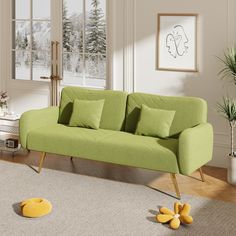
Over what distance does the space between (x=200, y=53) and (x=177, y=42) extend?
30 cm

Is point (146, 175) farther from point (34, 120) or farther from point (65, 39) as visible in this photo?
point (65, 39)

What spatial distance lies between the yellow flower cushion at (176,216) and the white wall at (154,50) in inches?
68.9

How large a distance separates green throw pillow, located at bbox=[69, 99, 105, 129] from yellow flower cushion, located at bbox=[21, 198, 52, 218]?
59.9 inches

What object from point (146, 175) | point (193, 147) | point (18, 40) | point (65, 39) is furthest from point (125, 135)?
point (18, 40)

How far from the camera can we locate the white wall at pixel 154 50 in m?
5.71

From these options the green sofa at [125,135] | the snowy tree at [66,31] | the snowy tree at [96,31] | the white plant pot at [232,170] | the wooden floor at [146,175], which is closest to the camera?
the green sofa at [125,135]

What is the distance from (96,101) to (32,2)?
213 cm

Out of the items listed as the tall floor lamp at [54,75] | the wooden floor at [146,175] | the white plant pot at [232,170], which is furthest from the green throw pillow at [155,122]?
the tall floor lamp at [54,75]

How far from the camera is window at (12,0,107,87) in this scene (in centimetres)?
668

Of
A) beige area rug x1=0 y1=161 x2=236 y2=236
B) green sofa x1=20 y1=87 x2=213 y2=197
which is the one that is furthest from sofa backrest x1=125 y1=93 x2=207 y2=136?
beige area rug x1=0 y1=161 x2=236 y2=236

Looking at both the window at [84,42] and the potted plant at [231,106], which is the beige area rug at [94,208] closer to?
the potted plant at [231,106]

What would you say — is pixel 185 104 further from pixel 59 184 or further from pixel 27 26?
pixel 27 26

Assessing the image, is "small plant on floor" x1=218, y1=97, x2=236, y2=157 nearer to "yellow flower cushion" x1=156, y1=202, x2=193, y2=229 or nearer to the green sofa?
the green sofa

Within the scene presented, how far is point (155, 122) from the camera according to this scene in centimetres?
528
